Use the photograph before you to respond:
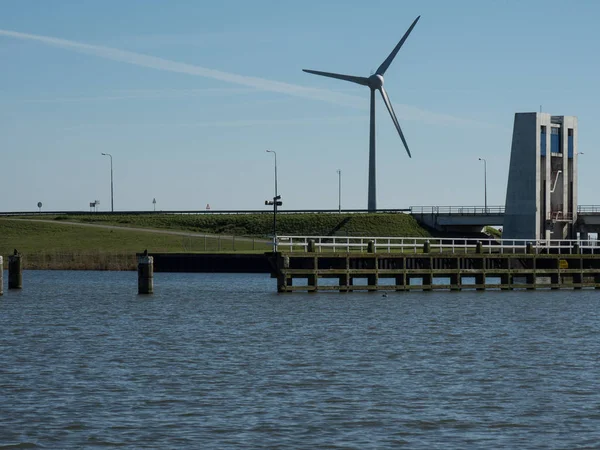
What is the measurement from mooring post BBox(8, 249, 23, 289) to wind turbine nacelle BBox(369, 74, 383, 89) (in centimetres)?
6716

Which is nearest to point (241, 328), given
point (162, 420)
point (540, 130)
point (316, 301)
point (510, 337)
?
point (510, 337)

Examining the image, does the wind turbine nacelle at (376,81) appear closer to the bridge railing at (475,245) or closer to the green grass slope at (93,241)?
the bridge railing at (475,245)

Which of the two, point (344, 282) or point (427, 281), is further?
point (427, 281)

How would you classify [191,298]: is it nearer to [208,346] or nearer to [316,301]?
[316,301]

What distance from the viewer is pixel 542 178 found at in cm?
10806

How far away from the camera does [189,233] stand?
525 ft

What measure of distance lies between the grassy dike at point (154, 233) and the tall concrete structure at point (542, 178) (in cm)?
3834

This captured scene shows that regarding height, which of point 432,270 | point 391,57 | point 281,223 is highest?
point 391,57

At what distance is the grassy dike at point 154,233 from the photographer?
133250 mm

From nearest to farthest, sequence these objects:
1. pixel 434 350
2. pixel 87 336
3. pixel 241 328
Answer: pixel 434 350
pixel 87 336
pixel 241 328

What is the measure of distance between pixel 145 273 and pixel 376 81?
71098mm

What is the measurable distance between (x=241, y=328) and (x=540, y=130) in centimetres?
6213

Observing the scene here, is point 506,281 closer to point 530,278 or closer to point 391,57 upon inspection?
point 530,278

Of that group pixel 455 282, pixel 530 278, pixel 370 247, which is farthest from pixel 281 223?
pixel 370 247
